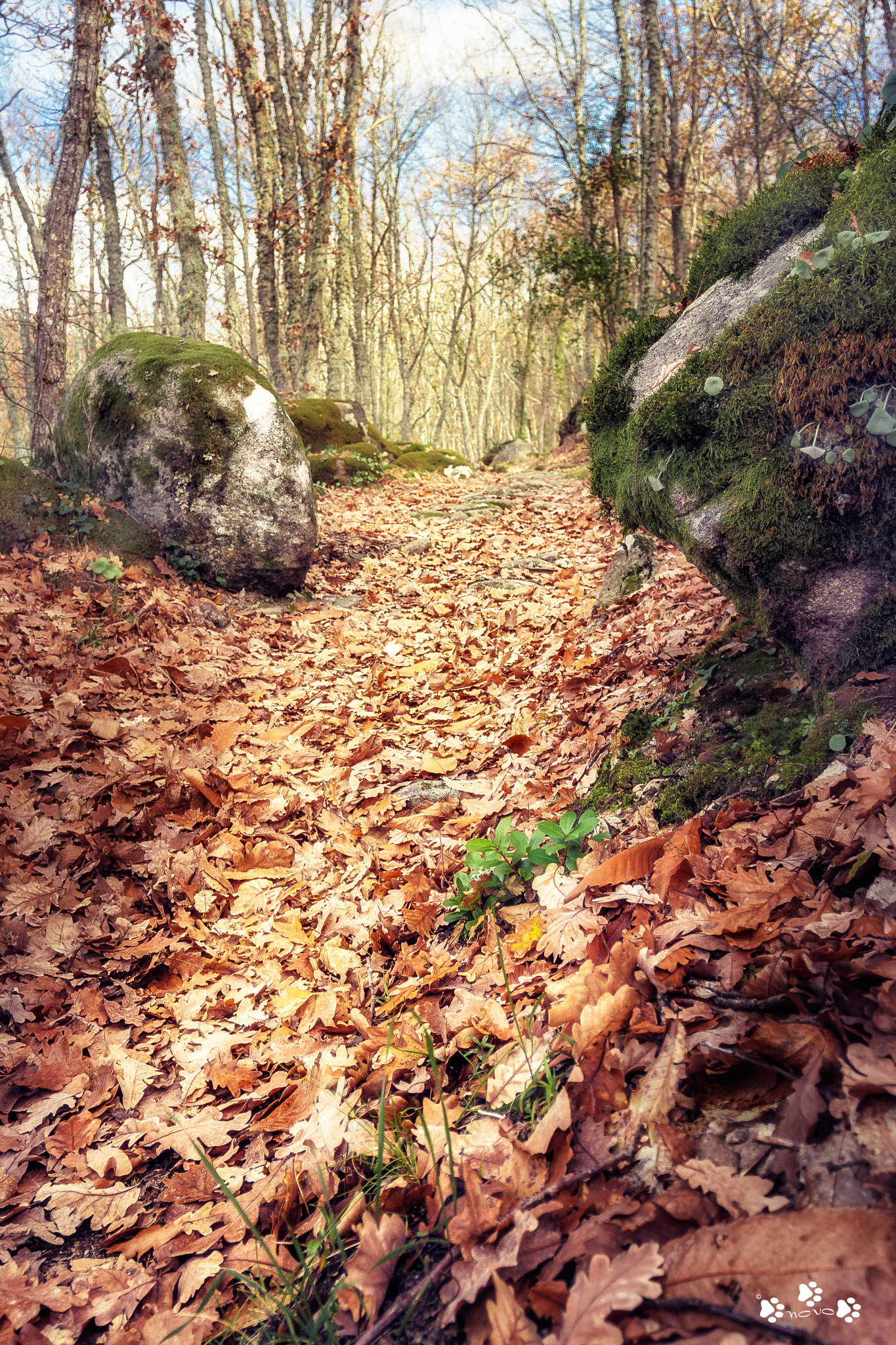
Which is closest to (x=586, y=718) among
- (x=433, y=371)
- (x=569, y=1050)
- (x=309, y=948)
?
(x=309, y=948)

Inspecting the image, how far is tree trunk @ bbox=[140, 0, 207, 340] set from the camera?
9164 millimetres

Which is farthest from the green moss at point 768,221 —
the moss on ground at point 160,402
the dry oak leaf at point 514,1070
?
the moss on ground at point 160,402

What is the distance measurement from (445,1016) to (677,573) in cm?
367

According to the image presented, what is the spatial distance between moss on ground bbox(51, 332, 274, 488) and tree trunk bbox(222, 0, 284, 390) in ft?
22.3

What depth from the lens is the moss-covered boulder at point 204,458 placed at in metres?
6.21

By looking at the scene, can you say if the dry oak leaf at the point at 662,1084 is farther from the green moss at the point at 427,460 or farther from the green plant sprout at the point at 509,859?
the green moss at the point at 427,460

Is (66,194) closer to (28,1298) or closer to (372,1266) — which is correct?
(28,1298)

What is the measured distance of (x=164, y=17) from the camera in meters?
9.16

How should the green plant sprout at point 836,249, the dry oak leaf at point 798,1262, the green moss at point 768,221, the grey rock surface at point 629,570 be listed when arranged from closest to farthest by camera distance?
the dry oak leaf at point 798,1262
the green plant sprout at point 836,249
the green moss at point 768,221
the grey rock surface at point 629,570

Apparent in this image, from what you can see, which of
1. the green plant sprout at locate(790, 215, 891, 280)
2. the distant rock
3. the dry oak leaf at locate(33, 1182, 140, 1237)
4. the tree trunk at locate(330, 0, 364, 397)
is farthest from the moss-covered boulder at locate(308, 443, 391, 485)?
the dry oak leaf at locate(33, 1182, 140, 1237)

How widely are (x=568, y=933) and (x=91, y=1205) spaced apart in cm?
147

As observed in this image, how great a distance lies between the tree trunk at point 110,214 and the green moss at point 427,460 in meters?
6.02

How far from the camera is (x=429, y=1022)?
2.02 metres

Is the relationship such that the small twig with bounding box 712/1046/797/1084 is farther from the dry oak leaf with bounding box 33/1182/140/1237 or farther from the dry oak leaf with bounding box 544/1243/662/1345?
the dry oak leaf with bounding box 33/1182/140/1237
